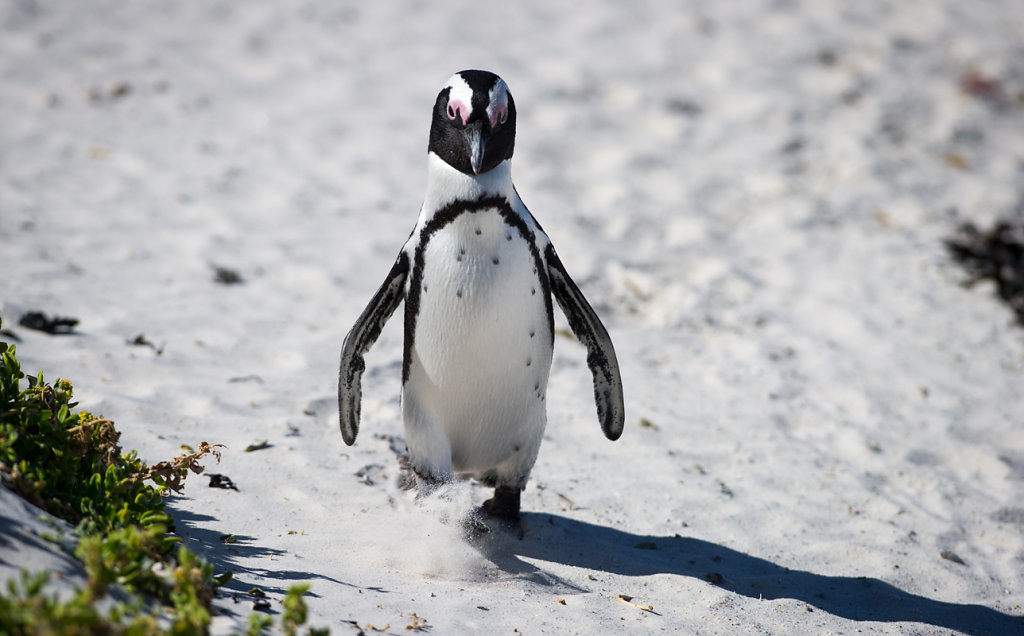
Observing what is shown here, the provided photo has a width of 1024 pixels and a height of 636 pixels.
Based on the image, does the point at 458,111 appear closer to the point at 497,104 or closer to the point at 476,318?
the point at 497,104

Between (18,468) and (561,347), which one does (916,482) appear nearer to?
(561,347)

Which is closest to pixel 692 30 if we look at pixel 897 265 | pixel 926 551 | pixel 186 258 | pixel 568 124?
pixel 568 124

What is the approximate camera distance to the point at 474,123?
2.60m

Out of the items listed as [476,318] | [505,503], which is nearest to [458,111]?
[476,318]

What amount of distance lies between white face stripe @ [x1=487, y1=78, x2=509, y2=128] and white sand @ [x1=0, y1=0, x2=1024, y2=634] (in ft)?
3.66

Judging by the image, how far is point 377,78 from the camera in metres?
6.91

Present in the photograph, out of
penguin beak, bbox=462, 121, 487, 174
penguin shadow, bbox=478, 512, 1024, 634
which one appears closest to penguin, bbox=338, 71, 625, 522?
penguin beak, bbox=462, 121, 487, 174

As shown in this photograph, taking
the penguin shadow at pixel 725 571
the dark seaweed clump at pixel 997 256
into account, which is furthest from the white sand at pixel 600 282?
the dark seaweed clump at pixel 997 256

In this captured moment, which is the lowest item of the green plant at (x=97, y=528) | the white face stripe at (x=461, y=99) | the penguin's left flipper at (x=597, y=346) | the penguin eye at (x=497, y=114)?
the green plant at (x=97, y=528)

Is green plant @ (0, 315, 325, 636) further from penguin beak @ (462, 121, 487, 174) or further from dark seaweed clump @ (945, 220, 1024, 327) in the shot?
dark seaweed clump @ (945, 220, 1024, 327)

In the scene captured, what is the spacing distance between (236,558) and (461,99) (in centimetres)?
135

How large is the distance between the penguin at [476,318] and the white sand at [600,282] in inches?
8.4

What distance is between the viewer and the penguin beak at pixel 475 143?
101 inches

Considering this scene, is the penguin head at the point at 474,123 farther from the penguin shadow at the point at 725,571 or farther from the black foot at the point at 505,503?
the penguin shadow at the point at 725,571
